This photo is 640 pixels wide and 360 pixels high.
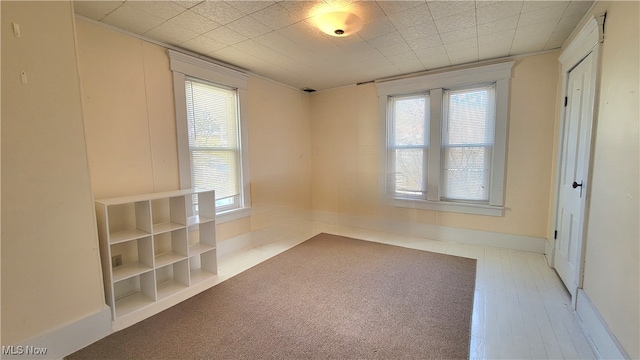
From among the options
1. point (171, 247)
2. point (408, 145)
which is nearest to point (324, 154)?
point (408, 145)

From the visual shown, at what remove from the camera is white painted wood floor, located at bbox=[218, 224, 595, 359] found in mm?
1742

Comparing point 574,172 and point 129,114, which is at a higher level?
point 129,114

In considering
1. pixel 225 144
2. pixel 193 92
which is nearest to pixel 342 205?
pixel 225 144

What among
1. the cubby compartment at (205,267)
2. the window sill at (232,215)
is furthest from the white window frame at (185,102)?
the cubby compartment at (205,267)

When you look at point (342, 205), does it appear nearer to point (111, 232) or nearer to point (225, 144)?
point (225, 144)

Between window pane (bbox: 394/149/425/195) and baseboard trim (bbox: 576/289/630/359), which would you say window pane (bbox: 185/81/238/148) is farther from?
baseboard trim (bbox: 576/289/630/359)

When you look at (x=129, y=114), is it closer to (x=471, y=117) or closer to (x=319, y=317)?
(x=319, y=317)

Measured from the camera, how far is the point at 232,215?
136 inches

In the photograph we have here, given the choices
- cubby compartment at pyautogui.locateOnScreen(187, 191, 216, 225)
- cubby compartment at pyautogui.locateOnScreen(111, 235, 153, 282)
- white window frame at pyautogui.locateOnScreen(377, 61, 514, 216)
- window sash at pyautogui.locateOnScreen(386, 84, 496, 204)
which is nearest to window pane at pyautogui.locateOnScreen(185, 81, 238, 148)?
cubby compartment at pyautogui.locateOnScreen(187, 191, 216, 225)

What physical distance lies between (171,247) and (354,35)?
9.13ft

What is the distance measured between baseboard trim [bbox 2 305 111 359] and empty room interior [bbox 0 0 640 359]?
0.01m

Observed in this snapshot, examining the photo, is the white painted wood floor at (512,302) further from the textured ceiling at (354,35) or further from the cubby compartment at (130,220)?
the textured ceiling at (354,35)

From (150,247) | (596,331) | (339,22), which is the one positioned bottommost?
(596,331)

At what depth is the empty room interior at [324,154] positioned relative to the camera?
1593mm
